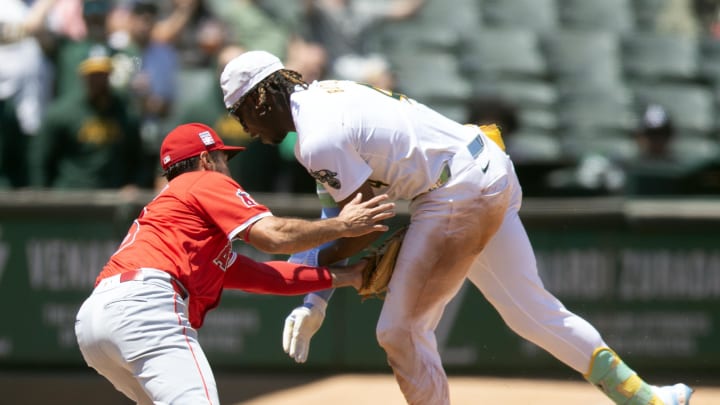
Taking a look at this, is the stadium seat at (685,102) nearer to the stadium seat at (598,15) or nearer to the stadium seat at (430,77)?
the stadium seat at (598,15)

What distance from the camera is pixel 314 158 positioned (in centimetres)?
450

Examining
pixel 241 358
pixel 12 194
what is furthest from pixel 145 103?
pixel 241 358

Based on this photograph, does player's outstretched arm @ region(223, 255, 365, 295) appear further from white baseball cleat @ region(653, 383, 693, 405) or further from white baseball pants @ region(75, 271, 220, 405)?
white baseball cleat @ region(653, 383, 693, 405)

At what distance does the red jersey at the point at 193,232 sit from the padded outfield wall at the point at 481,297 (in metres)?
3.42

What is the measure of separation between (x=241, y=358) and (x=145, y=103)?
244 cm

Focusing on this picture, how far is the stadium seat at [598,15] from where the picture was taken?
10.9 m

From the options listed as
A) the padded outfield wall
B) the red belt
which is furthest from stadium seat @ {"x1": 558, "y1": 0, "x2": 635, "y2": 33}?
the red belt

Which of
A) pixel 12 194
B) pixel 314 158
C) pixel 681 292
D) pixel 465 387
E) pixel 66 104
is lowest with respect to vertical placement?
pixel 465 387

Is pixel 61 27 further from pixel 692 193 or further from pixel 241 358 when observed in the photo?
pixel 692 193

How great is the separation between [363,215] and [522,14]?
22.8 feet

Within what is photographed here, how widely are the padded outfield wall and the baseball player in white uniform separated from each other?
9.54 ft

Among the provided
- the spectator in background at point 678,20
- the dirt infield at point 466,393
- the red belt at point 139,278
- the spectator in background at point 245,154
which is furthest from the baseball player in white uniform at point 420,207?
the spectator in background at point 678,20

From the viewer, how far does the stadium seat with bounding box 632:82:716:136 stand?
10.2 meters

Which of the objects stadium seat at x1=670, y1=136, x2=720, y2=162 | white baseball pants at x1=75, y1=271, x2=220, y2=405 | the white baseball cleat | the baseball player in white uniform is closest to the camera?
white baseball pants at x1=75, y1=271, x2=220, y2=405
